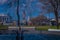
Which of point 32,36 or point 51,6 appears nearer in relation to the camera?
point 32,36

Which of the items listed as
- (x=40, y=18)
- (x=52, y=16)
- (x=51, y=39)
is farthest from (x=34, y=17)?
(x=51, y=39)

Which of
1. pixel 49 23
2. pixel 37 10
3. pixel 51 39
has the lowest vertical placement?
→ pixel 51 39

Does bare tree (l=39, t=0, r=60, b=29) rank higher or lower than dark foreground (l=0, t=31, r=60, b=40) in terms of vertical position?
higher

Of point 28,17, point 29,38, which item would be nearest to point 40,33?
point 29,38

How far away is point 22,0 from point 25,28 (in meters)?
0.52

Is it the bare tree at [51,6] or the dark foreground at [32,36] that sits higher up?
the bare tree at [51,6]

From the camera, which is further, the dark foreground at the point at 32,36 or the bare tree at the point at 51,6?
the bare tree at the point at 51,6

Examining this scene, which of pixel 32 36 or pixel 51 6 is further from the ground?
pixel 51 6

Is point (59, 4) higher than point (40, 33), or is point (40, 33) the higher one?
point (59, 4)

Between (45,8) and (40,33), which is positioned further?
(45,8)

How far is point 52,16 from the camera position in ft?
10.6

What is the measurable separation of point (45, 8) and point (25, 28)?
1.75 ft

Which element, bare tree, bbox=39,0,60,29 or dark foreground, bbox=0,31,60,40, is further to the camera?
bare tree, bbox=39,0,60,29

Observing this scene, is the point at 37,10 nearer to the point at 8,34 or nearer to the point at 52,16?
the point at 52,16
